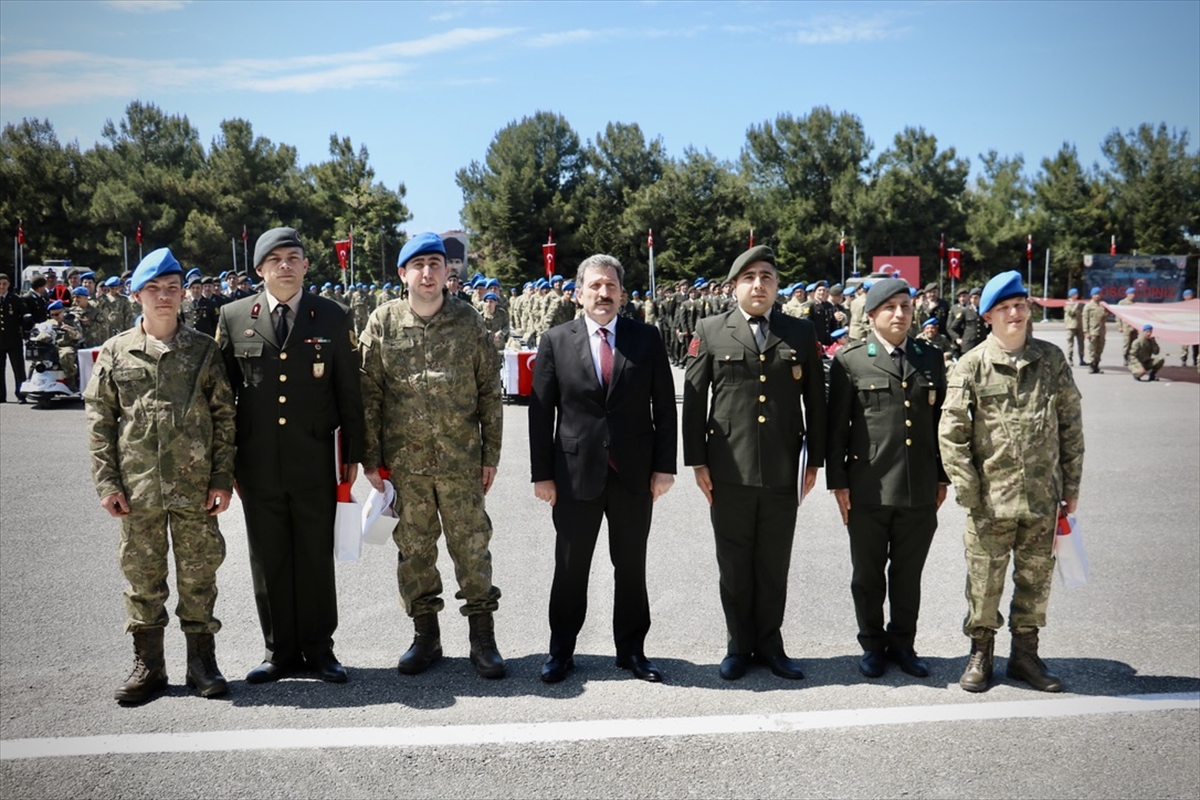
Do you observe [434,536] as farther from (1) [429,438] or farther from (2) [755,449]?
(2) [755,449]

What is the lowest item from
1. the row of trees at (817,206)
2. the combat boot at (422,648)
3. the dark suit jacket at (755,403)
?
the combat boot at (422,648)

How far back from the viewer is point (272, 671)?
4.74m

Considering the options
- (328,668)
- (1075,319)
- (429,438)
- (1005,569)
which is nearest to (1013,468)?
(1005,569)

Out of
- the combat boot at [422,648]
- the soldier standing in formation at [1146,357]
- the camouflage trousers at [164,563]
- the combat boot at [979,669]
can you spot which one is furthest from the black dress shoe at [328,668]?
the soldier standing in formation at [1146,357]

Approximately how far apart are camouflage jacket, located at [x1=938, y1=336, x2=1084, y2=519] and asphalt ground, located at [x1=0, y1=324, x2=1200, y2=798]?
0.98 metres

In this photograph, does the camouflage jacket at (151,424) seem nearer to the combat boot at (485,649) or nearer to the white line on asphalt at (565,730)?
the white line on asphalt at (565,730)

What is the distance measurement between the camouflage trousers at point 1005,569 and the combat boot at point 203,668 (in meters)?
3.77

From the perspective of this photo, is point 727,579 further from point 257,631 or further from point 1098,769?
point 257,631

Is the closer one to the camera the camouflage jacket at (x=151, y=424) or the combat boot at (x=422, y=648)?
the camouflage jacket at (x=151, y=424)

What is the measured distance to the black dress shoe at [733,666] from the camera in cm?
479

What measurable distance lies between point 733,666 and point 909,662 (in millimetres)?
939

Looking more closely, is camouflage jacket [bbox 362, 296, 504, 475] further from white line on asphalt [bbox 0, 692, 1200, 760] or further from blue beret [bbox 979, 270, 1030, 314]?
blue beret [bbox 979, 270, 1030, 314]

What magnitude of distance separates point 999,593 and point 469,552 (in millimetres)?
Answer: 2736

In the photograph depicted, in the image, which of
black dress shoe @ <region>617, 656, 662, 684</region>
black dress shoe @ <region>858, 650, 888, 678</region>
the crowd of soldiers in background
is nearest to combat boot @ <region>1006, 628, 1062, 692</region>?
black dress shoe @ <region>858, 650, 888, 678</region>
